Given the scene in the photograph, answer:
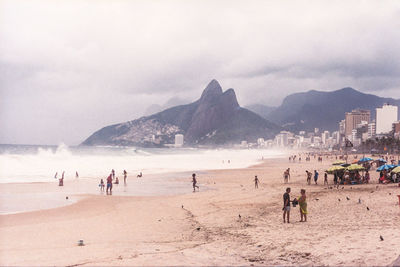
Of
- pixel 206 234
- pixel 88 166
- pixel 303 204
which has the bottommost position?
pixel 88 166

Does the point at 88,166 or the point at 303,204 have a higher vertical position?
the point at 303,204

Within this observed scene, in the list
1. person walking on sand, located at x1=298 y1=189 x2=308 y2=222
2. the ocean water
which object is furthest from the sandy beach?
the ocean water

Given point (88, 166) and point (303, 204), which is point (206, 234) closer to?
point (303, 204)

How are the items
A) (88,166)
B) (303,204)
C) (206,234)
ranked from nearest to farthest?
(206,234) < (303,204) < (88,166)

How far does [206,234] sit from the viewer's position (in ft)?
41.6

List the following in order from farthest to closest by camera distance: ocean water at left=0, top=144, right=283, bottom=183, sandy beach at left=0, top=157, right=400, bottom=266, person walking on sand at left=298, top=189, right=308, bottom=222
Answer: ocean water at left=0, top=144, right=283, bottom=183 < person walking on sand at left=298, top=189, right=308, bottom=222 < sandy beach at left=0, top=157, right=400, bottom=266

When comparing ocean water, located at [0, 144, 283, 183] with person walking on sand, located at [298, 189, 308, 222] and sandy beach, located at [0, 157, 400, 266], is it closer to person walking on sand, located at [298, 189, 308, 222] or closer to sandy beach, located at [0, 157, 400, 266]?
sandy beach, located at [0, 157, 400, 266]

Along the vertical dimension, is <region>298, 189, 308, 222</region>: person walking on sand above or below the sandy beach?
above

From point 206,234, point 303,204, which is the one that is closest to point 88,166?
point 206,234

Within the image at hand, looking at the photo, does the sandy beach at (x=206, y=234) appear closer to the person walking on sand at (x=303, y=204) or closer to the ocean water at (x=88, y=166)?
the person walking on sand at (x=303, y=204)

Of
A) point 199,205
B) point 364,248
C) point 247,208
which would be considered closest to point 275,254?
point 364,248

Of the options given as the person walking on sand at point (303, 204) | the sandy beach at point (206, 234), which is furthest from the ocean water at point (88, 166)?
the person walking on sand at point (303, 204)

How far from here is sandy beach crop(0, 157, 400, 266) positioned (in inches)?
360

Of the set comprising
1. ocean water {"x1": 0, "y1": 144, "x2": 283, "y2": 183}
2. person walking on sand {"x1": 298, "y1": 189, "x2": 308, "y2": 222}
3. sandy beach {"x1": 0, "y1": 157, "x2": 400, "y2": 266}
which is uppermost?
person walking on sand {"x1": 298, "y1": 189, "x2": 308, "y2": 222}
